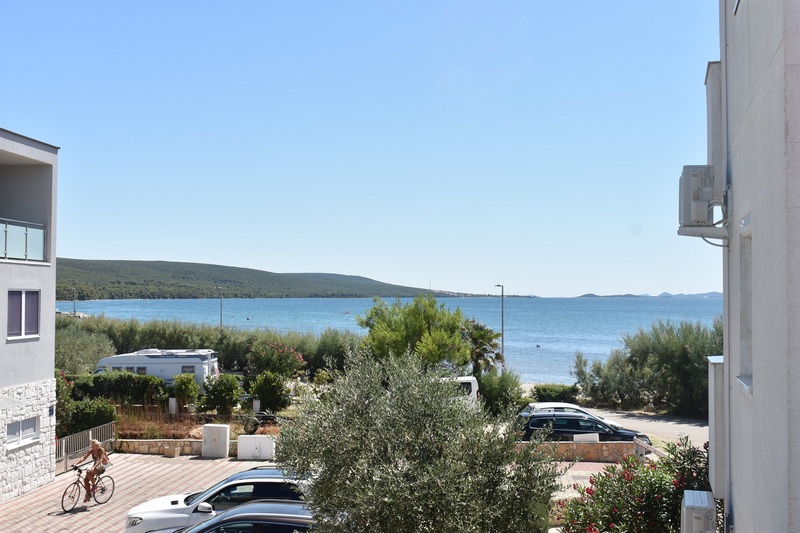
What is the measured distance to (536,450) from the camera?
8.12m

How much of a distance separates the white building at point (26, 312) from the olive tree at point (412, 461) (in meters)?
→ 10.5

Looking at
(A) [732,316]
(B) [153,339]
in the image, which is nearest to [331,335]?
(B) [153,339]

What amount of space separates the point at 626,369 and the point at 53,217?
91.5ft

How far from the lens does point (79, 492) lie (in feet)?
52.7

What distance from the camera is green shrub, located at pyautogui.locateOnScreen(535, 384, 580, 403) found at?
121 ft

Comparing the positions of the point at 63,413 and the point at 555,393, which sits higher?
the point at 63,413

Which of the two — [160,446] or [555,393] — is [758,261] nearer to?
[160,446]

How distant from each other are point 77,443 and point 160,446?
2367 mm

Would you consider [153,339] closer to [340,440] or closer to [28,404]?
[28,404]

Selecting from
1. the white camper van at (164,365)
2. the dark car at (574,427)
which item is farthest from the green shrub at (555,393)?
the white camper van at (164,365)

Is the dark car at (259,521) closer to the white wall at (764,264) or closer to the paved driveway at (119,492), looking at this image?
the paved driveway at (119,492)

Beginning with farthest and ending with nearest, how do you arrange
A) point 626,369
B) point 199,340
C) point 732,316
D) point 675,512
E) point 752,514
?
point 199,340 → point 626,369 → point 675,512 → point 732,316 → point 752,514

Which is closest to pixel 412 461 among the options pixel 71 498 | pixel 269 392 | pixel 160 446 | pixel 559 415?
pixel 71 498

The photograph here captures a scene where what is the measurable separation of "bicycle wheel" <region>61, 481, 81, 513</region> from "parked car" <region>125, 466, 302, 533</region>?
12.6 feet
